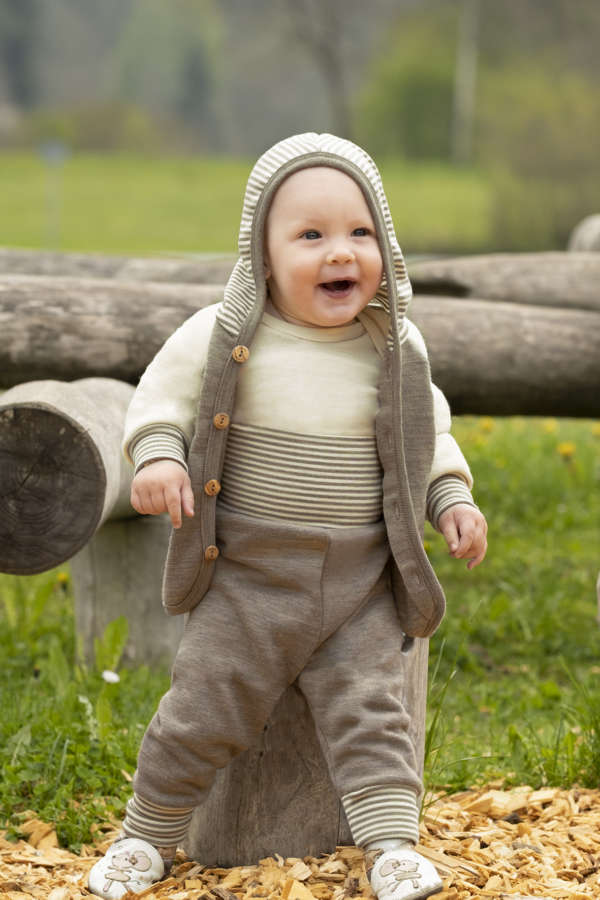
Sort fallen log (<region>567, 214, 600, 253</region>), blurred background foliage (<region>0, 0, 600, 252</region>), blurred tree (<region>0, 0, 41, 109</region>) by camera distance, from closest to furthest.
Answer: fallen log (<region>567, 214, 600, 253</region>) < blurred background foliage (<region>0, 0, 600, 252</region>) < blurred tree (<region>0, 0, 41, 109</region>)

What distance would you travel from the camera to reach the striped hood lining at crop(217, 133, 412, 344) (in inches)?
89.2

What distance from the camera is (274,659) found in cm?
229

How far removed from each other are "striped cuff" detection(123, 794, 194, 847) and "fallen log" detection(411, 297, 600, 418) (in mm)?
2255

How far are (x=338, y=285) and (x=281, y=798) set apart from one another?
103 centimetres

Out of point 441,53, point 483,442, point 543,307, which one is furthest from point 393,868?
point 441,53

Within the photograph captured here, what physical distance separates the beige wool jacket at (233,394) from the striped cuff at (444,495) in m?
0.04

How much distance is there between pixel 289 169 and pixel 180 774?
1.15 meters

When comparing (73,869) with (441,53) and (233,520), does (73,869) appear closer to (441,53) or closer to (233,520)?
(233,520)

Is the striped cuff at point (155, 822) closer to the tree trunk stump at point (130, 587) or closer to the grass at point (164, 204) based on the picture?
the tree trunk stump at point (130, 587)

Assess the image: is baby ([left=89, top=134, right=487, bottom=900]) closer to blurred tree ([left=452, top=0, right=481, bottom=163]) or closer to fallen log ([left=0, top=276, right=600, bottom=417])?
fallen log ([left=0, top=276, right=600, bottom=417])

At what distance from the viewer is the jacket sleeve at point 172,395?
90.3 inches

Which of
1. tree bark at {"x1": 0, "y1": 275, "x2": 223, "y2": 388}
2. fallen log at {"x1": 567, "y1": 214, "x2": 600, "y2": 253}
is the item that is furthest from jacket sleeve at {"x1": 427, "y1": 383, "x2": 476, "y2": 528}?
fallen log at {"x1": 567, "y1": 214, "x2": 600, "y2": 253}

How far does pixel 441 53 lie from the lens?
34562mm

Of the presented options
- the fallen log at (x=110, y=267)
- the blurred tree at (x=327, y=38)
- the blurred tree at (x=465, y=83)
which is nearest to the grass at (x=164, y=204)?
the blurred tree at (x=327, y=38)
